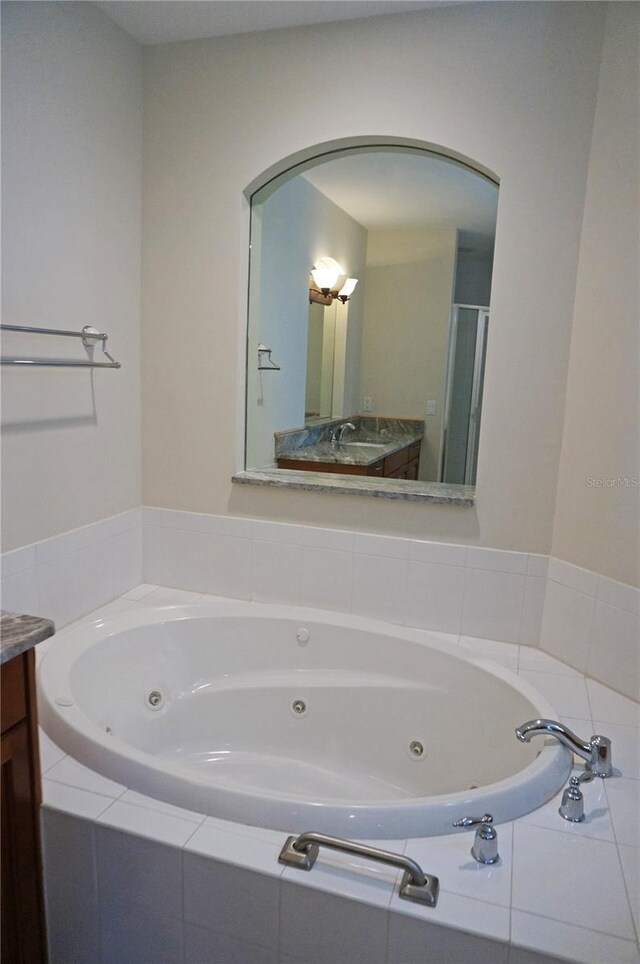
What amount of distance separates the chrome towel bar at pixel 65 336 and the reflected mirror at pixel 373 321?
0.58m

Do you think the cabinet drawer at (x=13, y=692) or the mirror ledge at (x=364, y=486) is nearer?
the cabinet drawer at (x=13, y=692)

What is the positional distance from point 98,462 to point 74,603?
51 cm

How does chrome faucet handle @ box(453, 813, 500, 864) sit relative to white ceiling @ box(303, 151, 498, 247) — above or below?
below

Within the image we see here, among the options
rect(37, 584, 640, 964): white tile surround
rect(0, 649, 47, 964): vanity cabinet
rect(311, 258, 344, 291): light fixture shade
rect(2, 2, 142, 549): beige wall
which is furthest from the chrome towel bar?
rect(311, 258, 344, 291): light fixture shade

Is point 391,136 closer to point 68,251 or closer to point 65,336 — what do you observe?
point 68,251

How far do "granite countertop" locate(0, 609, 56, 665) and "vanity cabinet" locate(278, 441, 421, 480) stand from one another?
1.79 metres

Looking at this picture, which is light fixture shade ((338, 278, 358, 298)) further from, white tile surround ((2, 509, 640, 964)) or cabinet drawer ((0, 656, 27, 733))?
cabinet drawer ((0, 656, 27, 733))

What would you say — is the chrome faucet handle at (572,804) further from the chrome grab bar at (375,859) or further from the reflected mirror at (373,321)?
the reflected mirror at (373,321)

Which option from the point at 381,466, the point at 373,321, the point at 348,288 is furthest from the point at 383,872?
the point at 373,321

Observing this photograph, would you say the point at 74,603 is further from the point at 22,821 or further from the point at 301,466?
the point at 301,466

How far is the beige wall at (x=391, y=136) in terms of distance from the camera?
1908mm

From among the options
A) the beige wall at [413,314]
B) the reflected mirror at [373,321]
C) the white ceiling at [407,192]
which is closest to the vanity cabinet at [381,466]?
the reflected mirror at [373,321]

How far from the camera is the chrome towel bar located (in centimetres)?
170

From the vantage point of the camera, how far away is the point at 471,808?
1300 mm
